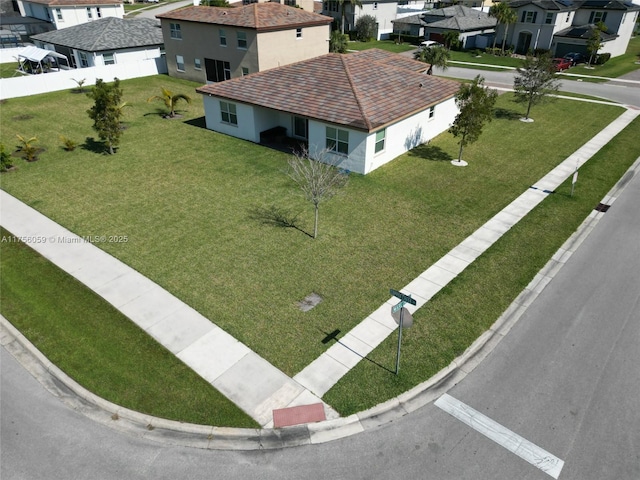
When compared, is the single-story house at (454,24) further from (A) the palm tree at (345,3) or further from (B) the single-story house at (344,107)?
(B) the single-story house at (344,107)

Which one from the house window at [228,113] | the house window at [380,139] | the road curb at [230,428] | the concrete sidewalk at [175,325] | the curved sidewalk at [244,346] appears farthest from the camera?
the house window at [228,113]

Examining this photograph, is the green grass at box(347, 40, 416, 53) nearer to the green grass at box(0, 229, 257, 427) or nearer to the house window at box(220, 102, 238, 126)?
the house window at box(220, 102, 238, 126)

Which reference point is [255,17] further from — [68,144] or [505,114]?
[505,114]

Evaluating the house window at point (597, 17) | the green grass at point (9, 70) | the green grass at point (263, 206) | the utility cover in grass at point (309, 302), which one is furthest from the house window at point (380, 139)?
the house window at point (597, 17)

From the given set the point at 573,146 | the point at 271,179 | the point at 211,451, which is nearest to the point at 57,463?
the point at 211,451

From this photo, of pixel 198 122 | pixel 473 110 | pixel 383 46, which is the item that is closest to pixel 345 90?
pixel 473 110
